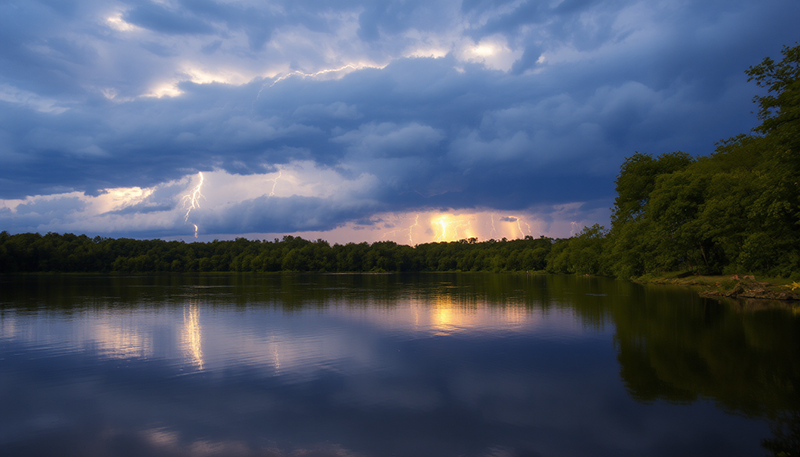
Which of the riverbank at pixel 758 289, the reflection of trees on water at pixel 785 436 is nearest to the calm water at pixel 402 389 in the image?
the reflection of trees on water at pixel 785 436

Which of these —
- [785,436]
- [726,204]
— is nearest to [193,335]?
[785,436]

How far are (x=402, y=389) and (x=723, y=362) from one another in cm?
1084

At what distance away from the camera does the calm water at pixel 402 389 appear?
28.4 ft

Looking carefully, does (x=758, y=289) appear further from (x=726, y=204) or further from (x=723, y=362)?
(x=723, y=362)

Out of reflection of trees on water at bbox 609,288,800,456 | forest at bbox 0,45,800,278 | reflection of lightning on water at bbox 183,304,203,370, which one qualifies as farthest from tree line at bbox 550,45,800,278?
reflection of lightning on water at bbox 183,304,203,370

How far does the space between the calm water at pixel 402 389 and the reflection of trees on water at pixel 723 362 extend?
0.07 meters

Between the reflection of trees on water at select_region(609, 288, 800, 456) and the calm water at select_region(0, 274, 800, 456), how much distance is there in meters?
0.07

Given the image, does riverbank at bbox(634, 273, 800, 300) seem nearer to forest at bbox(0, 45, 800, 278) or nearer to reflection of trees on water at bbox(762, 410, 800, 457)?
forest at bbox(0, 45, 800, 278)

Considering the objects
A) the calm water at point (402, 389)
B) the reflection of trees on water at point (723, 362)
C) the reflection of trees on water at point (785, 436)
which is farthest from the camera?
the reflection of trees on water at point (723, 362)

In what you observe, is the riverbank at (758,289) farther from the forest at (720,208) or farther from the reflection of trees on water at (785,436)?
the reflection of trees on water at (785,436)

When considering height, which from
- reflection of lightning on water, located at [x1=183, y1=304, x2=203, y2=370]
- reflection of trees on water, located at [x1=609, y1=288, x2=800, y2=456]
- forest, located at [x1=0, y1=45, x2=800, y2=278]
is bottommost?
reflection of trees on water, located at [x1=609, y1=288, x2=800, y2=456]

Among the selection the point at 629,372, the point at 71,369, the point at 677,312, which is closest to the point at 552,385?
the point at 629,372

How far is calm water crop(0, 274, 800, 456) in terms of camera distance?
866 centimetres

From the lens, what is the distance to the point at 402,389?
12.1 m
